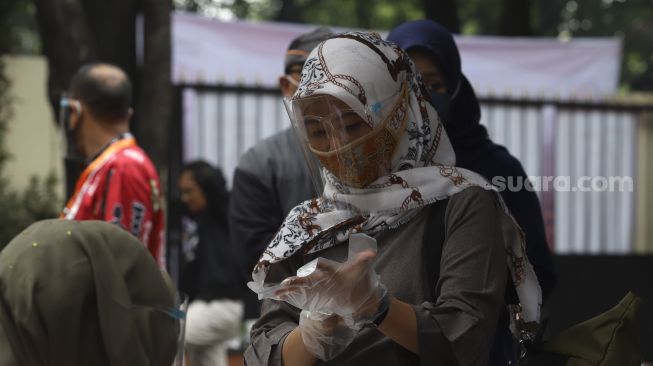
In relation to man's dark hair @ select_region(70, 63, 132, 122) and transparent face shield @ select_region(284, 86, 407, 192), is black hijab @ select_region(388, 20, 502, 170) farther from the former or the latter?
man's dark hair @ select_region(70, 63, 132, 122)

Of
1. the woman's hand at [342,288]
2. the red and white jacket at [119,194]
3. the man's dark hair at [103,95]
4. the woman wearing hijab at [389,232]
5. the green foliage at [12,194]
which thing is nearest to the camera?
the woman's hand at [342,288]

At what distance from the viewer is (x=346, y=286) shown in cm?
191

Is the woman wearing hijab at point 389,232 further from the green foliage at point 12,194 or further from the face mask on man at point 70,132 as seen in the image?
the green foliage at point 12,194

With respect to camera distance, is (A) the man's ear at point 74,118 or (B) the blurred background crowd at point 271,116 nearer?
(A) the man's ear at point 74,118

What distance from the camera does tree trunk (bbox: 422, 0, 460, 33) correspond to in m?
7.95

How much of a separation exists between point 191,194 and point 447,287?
4448 millimetres

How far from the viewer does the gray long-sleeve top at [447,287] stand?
6.83ft

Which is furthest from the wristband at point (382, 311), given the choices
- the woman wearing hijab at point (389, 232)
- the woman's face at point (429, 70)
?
the woman's face at point (429, 70)

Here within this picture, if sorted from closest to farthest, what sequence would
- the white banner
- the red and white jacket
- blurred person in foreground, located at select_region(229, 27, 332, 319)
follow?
blurred person in foreground, located at select_region(229, 27, 332, 319) < the red and white jacket < the white banner

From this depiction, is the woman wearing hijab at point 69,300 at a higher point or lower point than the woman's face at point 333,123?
lower

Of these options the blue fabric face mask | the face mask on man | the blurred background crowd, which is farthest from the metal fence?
the blue fabric face mask

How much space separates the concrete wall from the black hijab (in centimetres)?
1263

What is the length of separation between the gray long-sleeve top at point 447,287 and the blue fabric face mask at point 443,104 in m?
1.00

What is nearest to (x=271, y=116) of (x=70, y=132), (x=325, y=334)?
(x=70, y=132)
